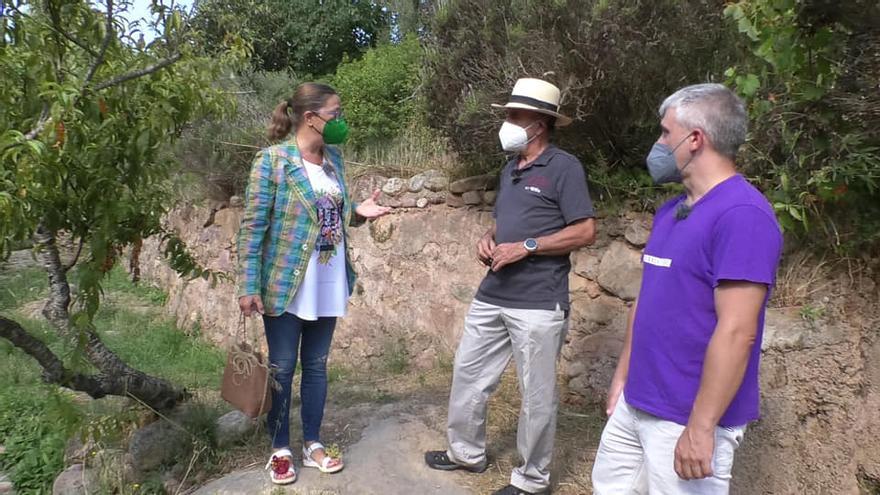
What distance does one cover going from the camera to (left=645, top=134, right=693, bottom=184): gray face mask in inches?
78.3

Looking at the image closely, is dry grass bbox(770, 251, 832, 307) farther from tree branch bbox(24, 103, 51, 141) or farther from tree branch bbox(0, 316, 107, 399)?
tree branch bbox(0, 316, 107, 399)

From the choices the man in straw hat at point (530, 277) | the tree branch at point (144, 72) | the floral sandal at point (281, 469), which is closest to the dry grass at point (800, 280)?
the man in straw hat at point (530, 277)

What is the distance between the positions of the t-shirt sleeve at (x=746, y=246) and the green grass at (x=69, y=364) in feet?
8.37

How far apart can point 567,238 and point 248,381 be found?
5.06 feet

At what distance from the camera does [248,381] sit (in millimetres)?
Result: 2891

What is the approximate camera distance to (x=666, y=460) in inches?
74.9

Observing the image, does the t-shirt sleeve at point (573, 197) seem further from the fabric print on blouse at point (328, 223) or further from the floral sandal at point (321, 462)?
the floral sandal at point (321, 462)

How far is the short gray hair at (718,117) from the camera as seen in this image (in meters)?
1.85

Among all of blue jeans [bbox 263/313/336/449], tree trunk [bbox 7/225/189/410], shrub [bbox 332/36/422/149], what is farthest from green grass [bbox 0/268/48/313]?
blue jeans [bbox 263/313/336/449]

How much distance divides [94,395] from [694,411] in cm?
297

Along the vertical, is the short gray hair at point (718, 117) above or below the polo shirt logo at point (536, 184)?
above

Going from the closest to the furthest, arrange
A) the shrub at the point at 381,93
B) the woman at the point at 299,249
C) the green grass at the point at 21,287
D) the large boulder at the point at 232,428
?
the woman at the point at 299,249
the large boulder at the point at 232,428
the shrub at the point at 381,93
the green grass at the point at 21,287

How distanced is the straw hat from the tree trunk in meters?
2.14

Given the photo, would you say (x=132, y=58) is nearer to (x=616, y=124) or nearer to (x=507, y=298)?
(x=507, y=298)
